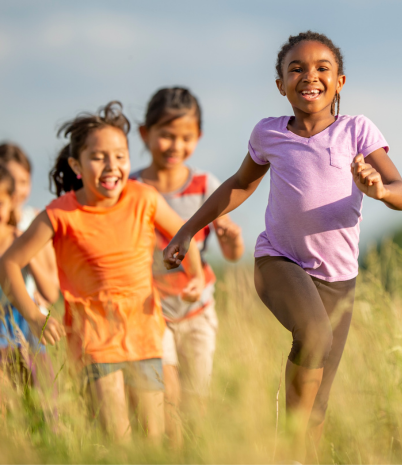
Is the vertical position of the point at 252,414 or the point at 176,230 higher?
the point at 176,230

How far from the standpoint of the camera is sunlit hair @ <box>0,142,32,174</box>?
489cm

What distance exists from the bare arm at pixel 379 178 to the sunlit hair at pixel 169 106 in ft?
6.37

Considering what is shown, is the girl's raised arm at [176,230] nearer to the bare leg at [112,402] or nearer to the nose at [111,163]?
the nose at [111,163]

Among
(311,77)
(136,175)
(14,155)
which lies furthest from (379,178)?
(14,155)

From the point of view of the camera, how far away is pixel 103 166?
3.64 meters

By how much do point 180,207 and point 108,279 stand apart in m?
0.90

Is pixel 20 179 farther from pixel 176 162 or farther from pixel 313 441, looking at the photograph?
pixel 313 441

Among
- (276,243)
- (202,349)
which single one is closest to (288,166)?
(276,243)

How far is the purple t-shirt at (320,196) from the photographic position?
2777 millimetres

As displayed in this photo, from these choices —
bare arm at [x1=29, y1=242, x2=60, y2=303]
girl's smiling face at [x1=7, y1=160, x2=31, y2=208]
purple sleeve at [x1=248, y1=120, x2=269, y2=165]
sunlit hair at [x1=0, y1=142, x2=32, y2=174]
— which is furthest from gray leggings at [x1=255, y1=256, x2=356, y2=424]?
sunlit hair at [x1=0, y1=142, x2=32, y2=174]

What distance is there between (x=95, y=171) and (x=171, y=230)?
22.7 inches

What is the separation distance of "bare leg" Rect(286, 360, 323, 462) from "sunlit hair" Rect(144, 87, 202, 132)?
2.32 m

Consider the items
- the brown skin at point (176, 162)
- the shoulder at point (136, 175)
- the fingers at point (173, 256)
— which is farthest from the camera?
the shoulder at point (136, 175)

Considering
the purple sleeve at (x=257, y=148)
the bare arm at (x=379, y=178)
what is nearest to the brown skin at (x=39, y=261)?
the purple sleeve at (x=257, y=148)
